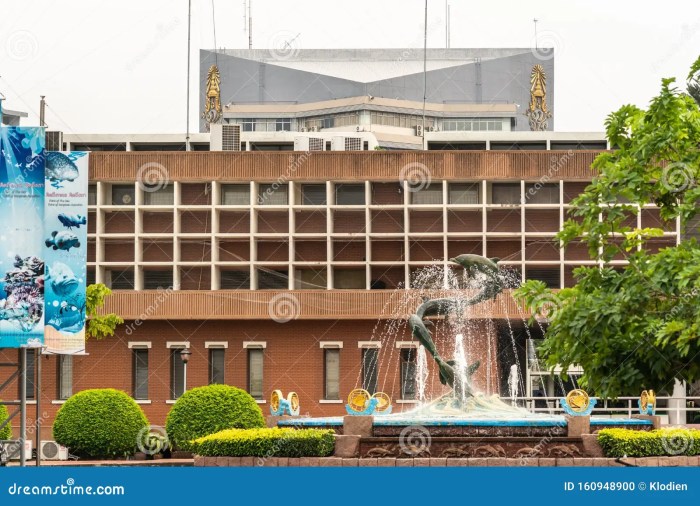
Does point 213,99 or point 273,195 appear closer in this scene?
point 273,195

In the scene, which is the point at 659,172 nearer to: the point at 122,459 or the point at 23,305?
the point at 23,305

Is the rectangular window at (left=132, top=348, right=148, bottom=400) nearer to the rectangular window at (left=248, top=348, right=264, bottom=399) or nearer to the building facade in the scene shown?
the building facade

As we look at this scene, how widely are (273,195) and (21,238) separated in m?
23.5

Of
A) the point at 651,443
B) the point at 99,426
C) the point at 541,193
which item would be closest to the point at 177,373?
the point at 99,426

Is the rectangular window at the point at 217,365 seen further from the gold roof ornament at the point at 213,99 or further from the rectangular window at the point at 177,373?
the gold roof ornament at the point at 213,99

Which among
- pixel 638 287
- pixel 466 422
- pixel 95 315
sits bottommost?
pixel 466 422

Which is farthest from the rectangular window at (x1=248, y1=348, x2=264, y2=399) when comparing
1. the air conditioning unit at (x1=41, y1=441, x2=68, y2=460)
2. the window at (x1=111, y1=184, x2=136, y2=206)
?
the air conditioning unit at (x1=41, y1=441, x2=68, y2=460)

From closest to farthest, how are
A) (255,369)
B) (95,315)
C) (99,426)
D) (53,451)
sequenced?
(53,451)
(99,426)
(95,315)
(255,369)

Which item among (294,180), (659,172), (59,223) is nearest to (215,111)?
(294,180)

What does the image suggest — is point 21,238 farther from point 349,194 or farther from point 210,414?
point 349,194

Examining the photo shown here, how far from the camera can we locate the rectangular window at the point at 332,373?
4947cm

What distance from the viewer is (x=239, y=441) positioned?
29.3 m

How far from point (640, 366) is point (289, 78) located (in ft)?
201

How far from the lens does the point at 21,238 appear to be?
2756cm
